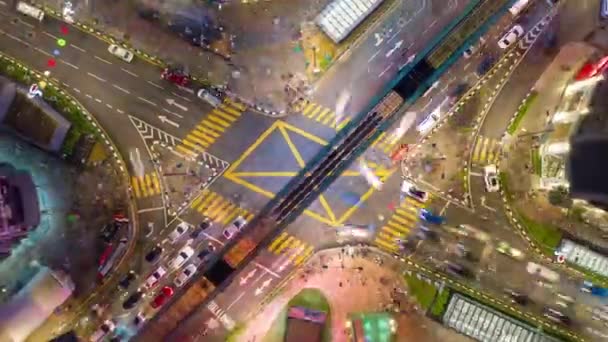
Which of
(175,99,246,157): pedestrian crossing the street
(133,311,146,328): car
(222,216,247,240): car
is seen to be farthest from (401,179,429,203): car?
Result: (133,311,146,328): car

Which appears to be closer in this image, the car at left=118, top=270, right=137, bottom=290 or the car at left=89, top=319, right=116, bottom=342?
the car at left=89, top=319, right=116, bottom=342

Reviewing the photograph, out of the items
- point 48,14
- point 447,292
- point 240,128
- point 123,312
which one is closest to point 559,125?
point 447,292

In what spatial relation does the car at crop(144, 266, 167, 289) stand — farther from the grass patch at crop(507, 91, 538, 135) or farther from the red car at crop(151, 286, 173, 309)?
the grass patch at crop(507, 91, 538, 135)

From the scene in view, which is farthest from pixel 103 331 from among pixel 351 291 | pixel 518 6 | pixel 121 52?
pixel 518 6

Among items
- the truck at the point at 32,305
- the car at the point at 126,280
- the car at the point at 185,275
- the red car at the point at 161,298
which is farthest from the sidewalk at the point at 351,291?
the truck at the point at 32,305

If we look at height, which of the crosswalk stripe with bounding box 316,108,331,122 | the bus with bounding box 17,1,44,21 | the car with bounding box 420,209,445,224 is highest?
the bus with bounding box 17,1,44,21

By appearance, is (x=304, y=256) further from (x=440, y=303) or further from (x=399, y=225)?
(x=440, y=303)
